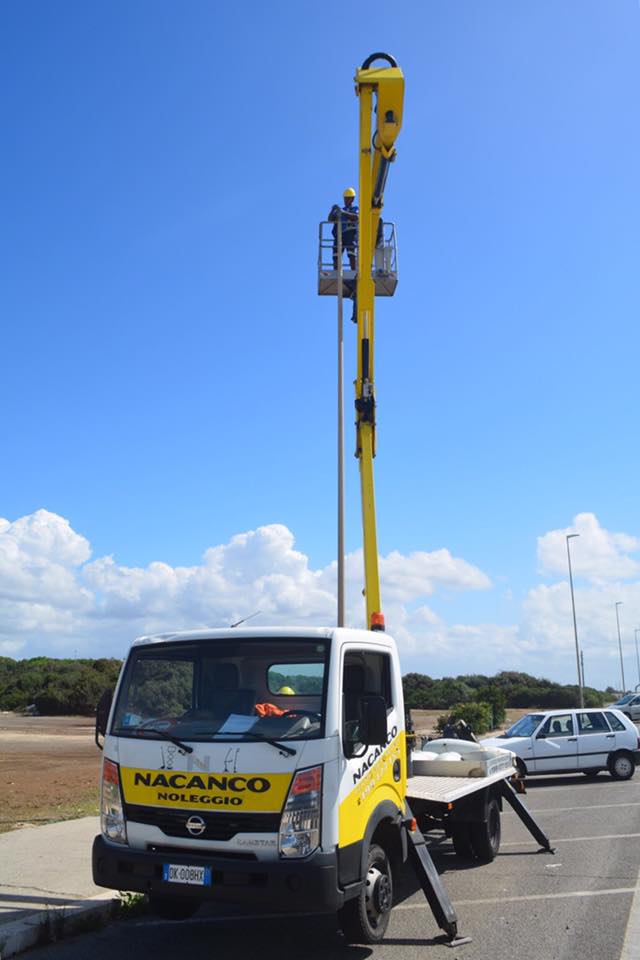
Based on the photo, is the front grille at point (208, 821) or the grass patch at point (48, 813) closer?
the front grille at point (208, 821)

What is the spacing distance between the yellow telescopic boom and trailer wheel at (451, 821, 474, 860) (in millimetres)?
2470

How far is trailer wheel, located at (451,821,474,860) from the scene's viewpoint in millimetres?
9568

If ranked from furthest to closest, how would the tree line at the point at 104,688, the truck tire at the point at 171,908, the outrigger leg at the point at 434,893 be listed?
the tree line at the point at 104,688
the truck tire at the point at 171,908
the outrigger leg at the point at 434,893

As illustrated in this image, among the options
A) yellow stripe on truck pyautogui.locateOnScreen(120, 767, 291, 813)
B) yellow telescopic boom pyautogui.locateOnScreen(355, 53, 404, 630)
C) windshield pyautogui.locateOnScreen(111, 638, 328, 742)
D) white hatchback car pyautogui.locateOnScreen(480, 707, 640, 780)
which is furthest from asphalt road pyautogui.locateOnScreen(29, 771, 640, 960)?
white hatchback car pyautogui.locateOnScreen(480, 707, 640, 780)

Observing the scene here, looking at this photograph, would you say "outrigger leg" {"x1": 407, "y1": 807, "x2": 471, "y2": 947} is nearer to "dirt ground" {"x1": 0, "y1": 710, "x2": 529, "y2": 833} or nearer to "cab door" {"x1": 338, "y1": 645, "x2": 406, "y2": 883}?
"cab door" {"x1": 338, "y1": 645, "x2": 406, "y2": 883}

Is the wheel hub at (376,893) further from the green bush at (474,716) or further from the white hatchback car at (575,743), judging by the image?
the green bush at (474,716)

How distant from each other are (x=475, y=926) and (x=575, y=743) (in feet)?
43.6

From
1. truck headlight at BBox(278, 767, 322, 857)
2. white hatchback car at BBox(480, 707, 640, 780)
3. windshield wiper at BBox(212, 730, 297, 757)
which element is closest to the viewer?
truck headlight at BBox(278, 767, 322, 857)

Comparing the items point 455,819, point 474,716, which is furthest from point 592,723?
point 474,716

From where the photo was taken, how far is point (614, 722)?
19672 mm

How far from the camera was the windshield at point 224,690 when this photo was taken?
→ 602 cm

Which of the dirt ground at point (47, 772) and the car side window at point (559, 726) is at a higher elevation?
the car side window at point (559, 726)

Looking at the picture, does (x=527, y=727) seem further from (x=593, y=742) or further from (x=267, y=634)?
(x=267, y=634)

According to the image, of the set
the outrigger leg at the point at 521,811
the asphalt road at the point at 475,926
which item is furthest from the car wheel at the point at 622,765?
the outrigger leg at the point at 521,811
